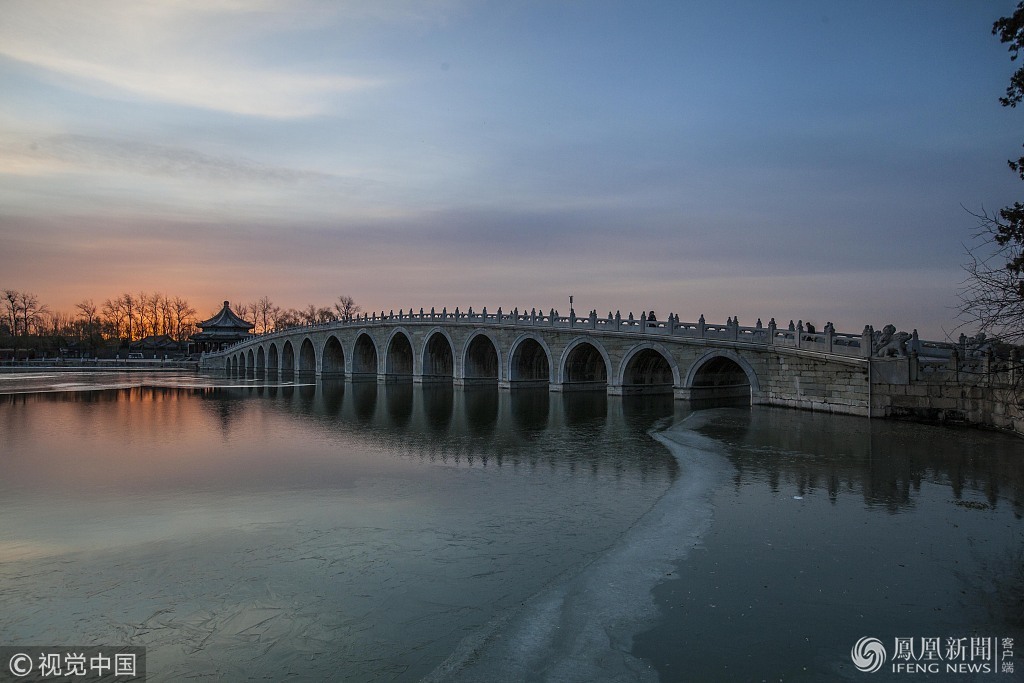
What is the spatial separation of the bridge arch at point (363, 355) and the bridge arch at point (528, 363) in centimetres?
1761

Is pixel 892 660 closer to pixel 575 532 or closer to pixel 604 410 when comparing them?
pixel 575 532

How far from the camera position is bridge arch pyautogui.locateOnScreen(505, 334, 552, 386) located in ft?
131

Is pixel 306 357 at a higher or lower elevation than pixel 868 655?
higher

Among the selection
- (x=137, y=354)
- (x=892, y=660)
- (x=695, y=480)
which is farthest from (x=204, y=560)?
(x=137, y=354)

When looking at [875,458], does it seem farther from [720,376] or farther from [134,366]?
[134,366]

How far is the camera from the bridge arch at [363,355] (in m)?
56.5

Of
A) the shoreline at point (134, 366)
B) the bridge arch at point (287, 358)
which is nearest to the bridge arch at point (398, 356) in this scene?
the bridge arch at point (287, 358)

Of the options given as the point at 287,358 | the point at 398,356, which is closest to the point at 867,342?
the point at 398,356

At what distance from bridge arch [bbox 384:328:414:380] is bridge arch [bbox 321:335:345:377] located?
9390 mm

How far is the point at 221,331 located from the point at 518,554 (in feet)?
298

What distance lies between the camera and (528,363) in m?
41.9

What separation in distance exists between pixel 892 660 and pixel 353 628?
490 centimetres

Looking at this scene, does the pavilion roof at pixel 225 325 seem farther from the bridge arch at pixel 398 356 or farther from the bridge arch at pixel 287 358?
the bridge arch at pixel 398 356

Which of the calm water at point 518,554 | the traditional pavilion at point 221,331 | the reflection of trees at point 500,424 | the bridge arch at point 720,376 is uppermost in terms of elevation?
the traditional pavilion at point 221,331
